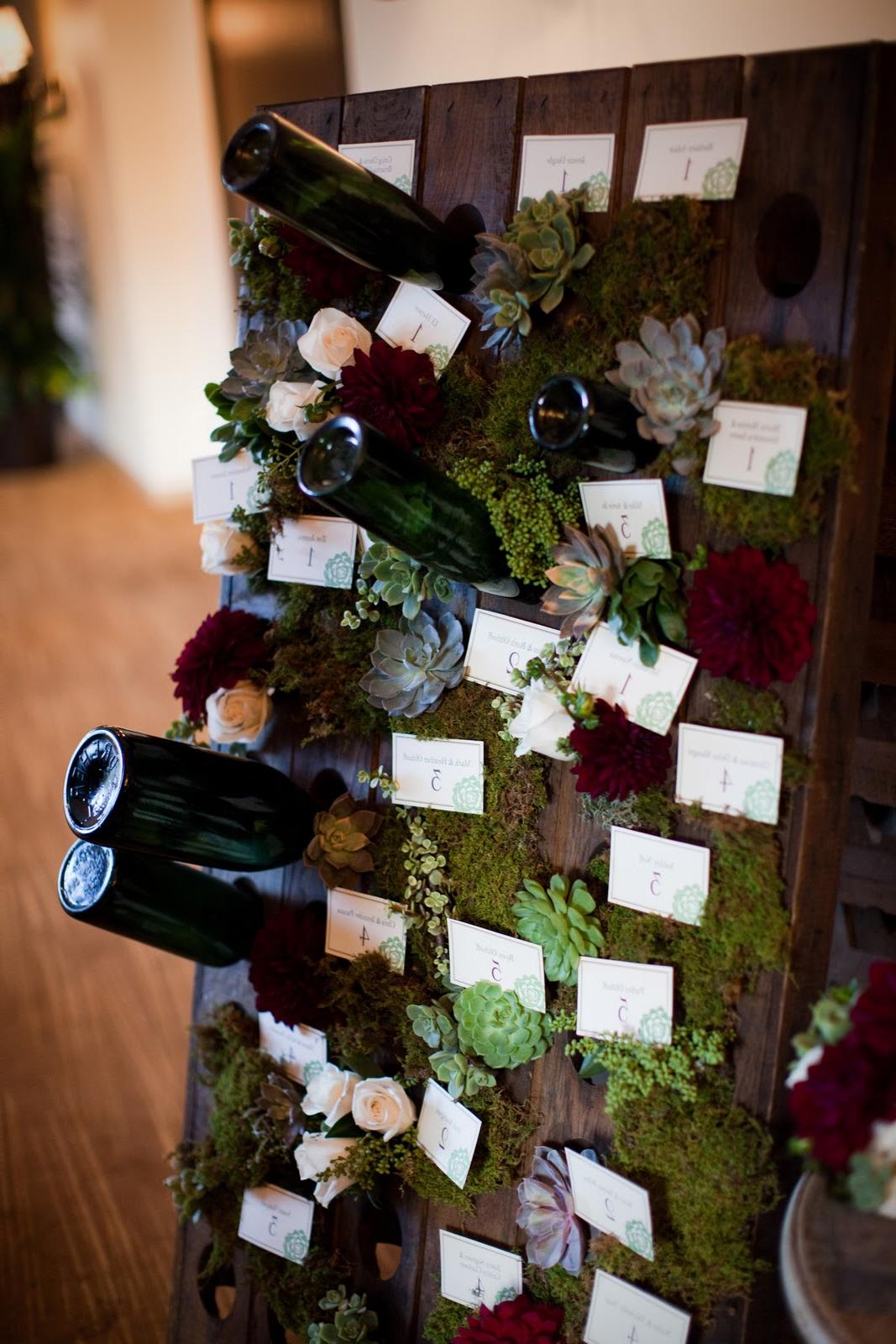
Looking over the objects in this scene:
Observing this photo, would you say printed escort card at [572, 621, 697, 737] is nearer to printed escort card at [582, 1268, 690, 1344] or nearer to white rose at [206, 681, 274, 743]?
white rose at [206, 681, 274, 743]

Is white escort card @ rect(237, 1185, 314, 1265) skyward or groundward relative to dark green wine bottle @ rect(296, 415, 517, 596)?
groundward

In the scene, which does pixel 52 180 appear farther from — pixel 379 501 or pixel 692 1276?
pixel 692 1276

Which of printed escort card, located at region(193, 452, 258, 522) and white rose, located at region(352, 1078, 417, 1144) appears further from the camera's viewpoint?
printed escort card, located at region(193, 452, 258, 522)

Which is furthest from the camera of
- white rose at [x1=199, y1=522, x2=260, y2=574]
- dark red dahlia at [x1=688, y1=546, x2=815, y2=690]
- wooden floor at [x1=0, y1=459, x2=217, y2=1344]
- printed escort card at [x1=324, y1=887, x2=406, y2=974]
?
wooden floor at [x1=0, y1=459, x2=217, y2=1344]

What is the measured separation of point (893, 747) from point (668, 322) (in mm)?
822

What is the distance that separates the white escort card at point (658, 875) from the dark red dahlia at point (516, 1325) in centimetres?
44

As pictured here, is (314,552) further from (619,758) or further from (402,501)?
(619,758)

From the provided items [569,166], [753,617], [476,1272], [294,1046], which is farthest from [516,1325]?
[569,166]

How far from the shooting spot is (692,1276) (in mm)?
1023

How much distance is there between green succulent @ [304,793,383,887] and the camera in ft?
4.05

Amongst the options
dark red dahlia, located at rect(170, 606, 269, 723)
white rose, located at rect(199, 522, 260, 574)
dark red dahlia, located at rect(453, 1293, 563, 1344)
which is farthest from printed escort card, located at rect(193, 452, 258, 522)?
dark red dahlia, located at rect(453, 1293, 563, 1344)

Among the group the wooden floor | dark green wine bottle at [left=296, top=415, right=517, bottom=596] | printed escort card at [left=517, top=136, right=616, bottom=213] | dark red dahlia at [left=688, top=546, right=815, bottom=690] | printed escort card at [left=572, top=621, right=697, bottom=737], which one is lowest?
the wooden floor

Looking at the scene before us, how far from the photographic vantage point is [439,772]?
1.18 m

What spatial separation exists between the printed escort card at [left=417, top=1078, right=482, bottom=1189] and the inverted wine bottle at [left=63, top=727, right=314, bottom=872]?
322mm
